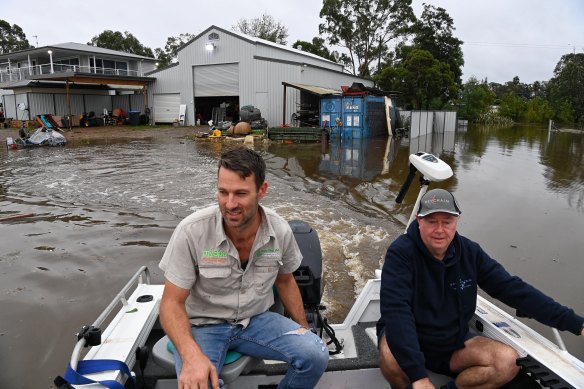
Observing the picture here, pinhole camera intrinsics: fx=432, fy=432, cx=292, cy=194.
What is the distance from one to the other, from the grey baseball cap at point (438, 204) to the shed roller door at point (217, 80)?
2696 centimetres

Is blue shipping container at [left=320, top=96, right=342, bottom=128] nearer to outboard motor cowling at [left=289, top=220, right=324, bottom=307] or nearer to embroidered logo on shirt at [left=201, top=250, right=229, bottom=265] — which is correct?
outboard motor cowling at [left=289, top=220, right=324, bottom=307]

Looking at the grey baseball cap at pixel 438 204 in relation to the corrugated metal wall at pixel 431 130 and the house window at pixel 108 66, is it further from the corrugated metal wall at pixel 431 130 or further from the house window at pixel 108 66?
the house window at pixel 108 66

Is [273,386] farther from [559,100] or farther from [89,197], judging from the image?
[559,100]

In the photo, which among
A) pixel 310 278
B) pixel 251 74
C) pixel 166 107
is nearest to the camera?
pixel 310 278

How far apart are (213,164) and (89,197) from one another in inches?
200

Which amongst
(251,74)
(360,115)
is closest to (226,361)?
(360,115)

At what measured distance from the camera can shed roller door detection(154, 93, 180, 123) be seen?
1203 inches

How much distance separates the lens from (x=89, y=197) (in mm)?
9164

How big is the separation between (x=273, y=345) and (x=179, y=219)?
5688mm

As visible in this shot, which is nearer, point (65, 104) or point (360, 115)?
point (360, 115)


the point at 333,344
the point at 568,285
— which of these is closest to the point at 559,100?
the point at 568,285

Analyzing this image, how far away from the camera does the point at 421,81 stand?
118 ft

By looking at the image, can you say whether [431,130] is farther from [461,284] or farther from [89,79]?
[461,284]

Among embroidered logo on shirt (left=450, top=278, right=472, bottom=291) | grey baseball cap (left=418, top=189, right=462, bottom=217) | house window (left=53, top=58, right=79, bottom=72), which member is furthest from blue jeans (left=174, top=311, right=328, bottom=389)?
house window (left=53, top=58, right=79, bottom=72)
